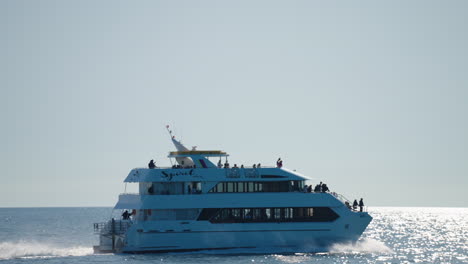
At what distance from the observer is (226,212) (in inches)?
1705

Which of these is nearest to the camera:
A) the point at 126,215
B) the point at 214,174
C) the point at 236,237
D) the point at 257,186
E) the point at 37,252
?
the point at 236,237

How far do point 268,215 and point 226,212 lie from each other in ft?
6.78

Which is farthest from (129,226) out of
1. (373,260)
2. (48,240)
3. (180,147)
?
(48,240)

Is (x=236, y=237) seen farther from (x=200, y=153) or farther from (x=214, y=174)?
(x=200, y=153)

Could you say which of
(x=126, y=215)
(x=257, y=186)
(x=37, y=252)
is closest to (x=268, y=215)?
(x=257, y=186)

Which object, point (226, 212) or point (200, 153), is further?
point (200, 153)

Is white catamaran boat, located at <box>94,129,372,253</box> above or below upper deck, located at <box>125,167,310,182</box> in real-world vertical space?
below

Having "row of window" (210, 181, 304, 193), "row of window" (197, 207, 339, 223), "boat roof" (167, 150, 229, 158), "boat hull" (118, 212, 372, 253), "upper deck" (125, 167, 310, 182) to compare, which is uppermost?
"boat roof" (167, 150, 229, 158)

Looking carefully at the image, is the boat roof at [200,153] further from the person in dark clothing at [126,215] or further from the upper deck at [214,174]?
the person in dark clothing at [126,215]

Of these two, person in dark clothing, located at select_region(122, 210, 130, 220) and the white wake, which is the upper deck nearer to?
person in dark clothing, located at select_region(122, 210, 130, 220)

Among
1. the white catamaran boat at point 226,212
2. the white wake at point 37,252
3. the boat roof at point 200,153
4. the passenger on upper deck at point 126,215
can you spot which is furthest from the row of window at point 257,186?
the white wake at point 37,252

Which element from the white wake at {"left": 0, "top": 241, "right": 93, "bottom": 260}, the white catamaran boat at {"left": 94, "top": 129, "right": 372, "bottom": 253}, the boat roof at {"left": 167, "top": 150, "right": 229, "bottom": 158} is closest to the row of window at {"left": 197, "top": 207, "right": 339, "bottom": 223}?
the white catamaran boat at {"left": 94, "top": 129, "right": 372, "bottom": 253}

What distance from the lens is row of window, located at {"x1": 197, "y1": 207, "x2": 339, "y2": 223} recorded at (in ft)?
142

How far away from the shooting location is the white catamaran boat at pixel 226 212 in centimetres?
4297
